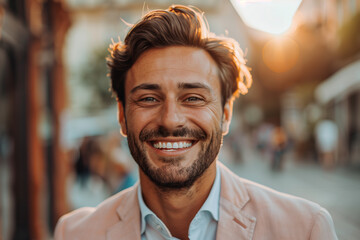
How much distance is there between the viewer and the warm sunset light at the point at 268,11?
2.53 metres

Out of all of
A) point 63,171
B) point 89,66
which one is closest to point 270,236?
point 63,171

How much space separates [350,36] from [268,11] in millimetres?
13490

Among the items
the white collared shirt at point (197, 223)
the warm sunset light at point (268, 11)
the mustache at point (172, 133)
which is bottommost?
the white collared shirt at point (197, 223)

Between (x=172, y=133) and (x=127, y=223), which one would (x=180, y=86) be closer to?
(x=172, y=133)

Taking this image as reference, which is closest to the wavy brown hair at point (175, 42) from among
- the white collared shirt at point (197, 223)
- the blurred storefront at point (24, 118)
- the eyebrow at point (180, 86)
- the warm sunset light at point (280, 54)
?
the eyebrow at point (180, 86)

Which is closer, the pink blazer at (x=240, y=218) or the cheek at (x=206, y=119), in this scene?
the pink blazer at (x=240, y=218)

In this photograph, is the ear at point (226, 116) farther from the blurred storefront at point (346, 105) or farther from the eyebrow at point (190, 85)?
the blurred storefront at point (346, 105)

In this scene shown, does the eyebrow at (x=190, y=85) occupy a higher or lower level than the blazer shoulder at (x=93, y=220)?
higher

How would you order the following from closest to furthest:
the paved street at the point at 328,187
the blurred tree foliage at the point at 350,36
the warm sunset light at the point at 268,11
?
1. the warm sunset light at the point at 268,11
2. the paved street at the point at 328,187
3. the blurred tree foliage at the point at 350,36

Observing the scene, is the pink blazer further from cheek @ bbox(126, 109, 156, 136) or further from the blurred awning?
the blurred awning

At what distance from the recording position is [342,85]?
15.8 metres

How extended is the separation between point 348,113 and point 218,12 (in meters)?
36.3

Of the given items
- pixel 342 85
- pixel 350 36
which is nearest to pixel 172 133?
pixel 350 36

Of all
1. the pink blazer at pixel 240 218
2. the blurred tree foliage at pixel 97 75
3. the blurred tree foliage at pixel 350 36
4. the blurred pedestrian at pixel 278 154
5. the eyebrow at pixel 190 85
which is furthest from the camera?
the blurred tree foliage at pixel 97 75
